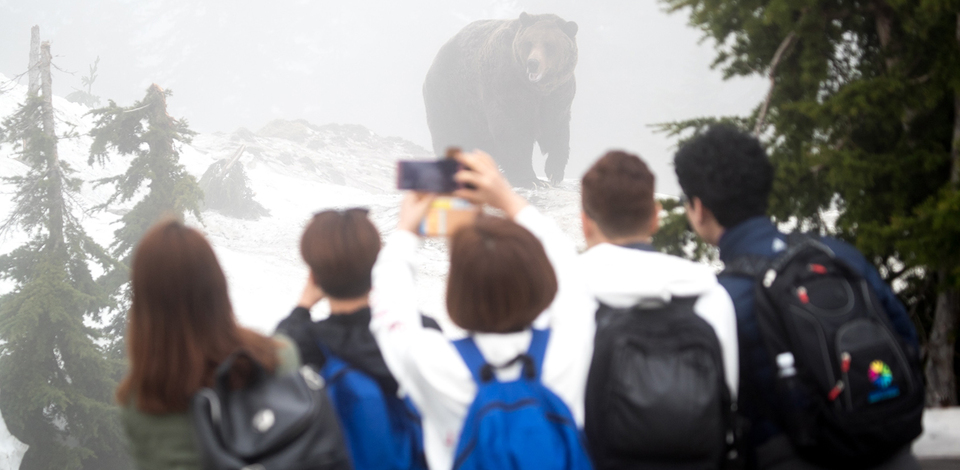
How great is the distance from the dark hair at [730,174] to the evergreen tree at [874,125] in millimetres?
734

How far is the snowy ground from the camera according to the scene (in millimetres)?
15148

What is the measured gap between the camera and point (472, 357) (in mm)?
1161

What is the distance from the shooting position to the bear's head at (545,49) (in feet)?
56.6

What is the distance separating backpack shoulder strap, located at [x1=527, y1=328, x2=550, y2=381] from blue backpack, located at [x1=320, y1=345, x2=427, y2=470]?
1.07ft

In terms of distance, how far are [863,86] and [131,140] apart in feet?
38.0

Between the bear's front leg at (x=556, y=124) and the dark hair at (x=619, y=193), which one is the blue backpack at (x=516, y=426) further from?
the bear's front leg at (x=556, y=124)

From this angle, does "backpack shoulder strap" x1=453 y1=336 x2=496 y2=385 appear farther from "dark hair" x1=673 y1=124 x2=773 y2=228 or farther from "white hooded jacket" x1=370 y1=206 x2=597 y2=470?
"dark hair" x1=673 y1=124 x2=773 y2=228

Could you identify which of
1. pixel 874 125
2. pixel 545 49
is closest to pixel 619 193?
pixel 874 125

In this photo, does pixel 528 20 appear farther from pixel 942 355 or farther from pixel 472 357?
pixel 472 357

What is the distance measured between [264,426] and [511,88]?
17.8 m

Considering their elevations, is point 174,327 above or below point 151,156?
below

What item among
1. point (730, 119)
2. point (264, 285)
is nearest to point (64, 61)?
point (264, 285)

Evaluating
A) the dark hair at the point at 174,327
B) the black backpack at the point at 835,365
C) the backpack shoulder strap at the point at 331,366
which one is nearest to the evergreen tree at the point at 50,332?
the backpack shoulder strap at the point at 331,366

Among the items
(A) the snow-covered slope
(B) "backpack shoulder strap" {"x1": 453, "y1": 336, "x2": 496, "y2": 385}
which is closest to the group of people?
(B) "backpack shoulder strap" {"x1": 453, "y1": 336, "x2": 496, "y2": 385}
